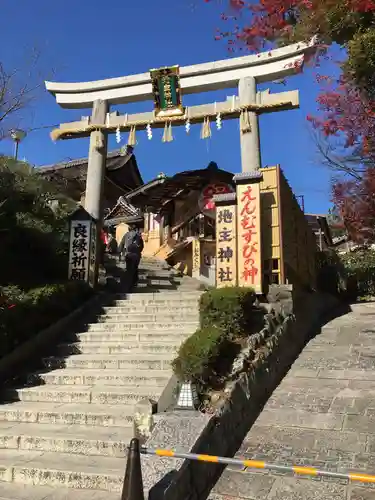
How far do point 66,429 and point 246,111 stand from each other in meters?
10.7

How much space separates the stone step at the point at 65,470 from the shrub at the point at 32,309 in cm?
318

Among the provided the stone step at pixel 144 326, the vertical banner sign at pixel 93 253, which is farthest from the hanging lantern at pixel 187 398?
the vertical banner sign at pixel 93 253

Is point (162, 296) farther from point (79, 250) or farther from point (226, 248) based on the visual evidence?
point (79, 250)

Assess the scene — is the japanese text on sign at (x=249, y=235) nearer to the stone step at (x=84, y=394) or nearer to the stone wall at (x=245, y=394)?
the stone wall at (x=245, y=394)

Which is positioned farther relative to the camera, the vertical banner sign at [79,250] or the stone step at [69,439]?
the vertical banner sign at [79,250]

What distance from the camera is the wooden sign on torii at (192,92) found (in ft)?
44.1

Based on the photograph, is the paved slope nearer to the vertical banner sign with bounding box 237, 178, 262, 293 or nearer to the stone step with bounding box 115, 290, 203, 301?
the vertical banner sign with bounding box 237, 178, 262, 293

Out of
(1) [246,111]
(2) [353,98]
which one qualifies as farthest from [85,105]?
(2) [353,98]

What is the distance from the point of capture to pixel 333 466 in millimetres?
4973

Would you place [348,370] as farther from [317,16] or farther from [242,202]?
[317,16]

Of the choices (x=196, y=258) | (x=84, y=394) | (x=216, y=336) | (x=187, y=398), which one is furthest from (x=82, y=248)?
(x=196, y=258)

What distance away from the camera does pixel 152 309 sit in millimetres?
10328

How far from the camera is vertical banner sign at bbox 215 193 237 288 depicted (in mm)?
9664

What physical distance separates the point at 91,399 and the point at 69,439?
1226mm
